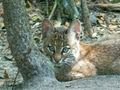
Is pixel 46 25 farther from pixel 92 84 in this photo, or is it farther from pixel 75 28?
pixel 92 84

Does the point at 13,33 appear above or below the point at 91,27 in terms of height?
above

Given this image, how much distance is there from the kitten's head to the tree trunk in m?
0.37

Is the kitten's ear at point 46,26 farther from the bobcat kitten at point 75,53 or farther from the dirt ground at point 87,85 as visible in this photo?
the dirt ground at point 87,85

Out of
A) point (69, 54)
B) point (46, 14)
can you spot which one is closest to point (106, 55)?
point (69, 54)

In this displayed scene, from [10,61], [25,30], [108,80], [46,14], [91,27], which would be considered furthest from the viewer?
[46,14]

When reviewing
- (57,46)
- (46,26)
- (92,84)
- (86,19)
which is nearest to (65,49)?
(57,46)

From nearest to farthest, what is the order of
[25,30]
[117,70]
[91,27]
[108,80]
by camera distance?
[25,30] → [108,80] → [117,70] → [91,27]

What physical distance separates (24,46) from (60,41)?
915 mm

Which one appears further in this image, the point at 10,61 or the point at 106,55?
the point at 10,61

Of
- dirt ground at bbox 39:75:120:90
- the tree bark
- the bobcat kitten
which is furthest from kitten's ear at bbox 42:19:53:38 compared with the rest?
the tree bark

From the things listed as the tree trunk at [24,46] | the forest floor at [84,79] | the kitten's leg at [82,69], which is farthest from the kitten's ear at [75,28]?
the tree trunk at [24,46]

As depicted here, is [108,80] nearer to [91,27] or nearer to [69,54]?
[69,54]

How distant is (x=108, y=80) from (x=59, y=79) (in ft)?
2.60

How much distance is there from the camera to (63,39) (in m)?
7.74
